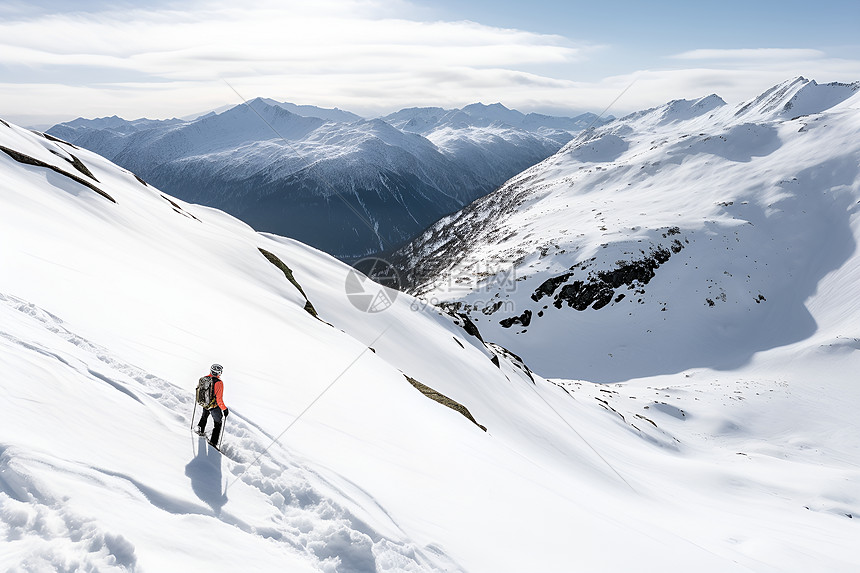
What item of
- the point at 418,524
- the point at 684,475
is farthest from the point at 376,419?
the point at 684,475

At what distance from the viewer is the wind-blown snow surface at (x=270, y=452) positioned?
5402mm

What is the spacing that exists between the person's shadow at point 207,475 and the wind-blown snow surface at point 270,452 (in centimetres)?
3

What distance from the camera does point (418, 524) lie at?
769 centimetres

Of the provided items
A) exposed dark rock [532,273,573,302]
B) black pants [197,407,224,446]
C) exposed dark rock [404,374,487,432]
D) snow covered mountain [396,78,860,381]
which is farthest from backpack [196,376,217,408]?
exposed dark rock [532,273,573,302]

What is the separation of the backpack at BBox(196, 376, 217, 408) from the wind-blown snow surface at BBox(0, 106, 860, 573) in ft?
2.16

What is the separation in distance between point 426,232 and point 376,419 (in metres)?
174

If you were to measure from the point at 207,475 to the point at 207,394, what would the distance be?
1.29 meters

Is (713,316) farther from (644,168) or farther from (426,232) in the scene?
(426,232)

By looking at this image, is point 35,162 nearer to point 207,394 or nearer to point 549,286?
point 207,394

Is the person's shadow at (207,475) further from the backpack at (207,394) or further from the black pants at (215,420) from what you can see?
the backpack at (207,394)

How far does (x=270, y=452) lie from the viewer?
7.72 metres

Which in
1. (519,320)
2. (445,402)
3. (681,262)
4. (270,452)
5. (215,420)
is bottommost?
(519,320)

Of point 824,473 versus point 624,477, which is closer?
point 624,477

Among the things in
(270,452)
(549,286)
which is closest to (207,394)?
(270,452)
